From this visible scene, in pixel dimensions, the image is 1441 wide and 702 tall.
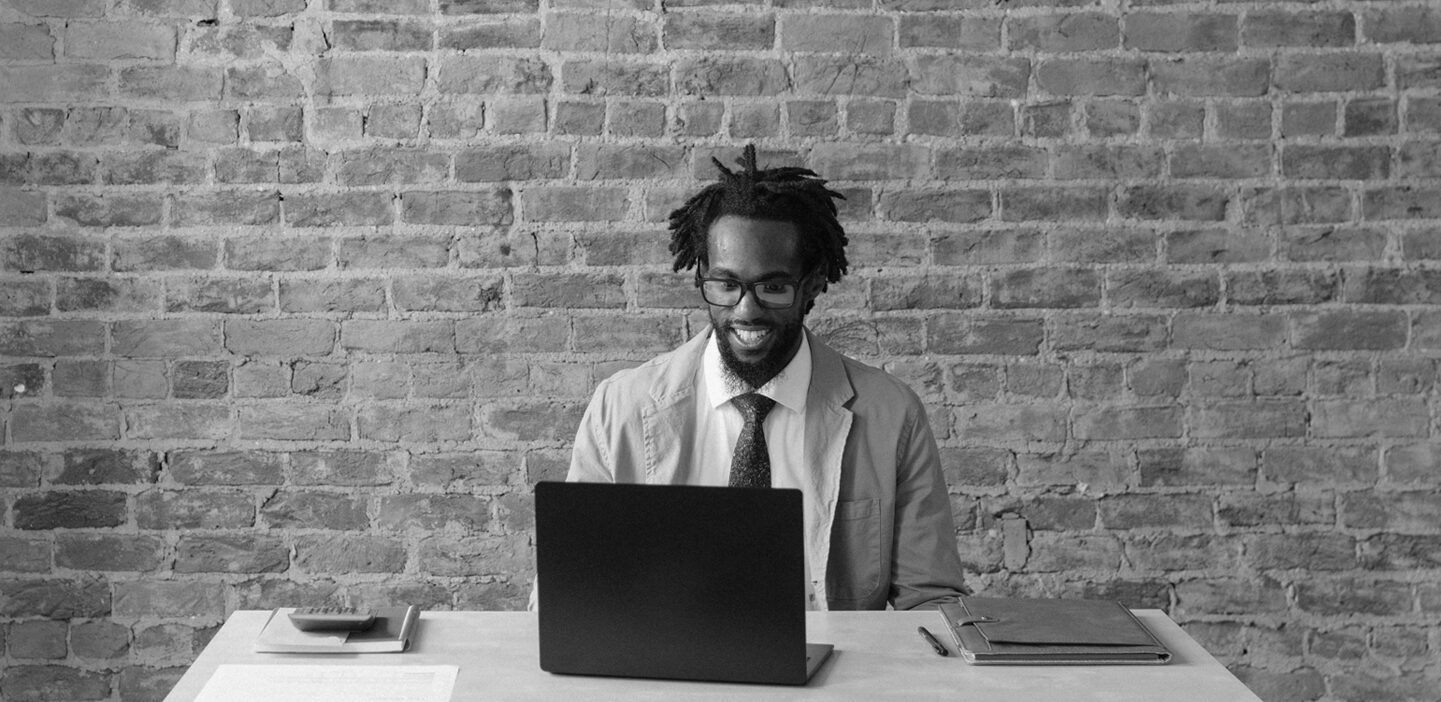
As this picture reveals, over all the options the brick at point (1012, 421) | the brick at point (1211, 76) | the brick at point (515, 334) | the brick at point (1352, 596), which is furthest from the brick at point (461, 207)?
the brick at point (1352, 596)

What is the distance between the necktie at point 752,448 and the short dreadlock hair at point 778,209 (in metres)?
0.24

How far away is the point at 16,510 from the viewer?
3197 millimetres

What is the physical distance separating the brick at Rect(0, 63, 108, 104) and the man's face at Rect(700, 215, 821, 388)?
153 cm

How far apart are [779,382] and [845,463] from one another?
Result: 18cm

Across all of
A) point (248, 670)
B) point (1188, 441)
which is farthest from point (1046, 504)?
point (248, 670)

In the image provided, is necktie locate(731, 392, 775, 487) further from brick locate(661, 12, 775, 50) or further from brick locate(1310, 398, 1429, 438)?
brick locate(1310, 398, 1429, 438)

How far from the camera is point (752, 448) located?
2445 mm

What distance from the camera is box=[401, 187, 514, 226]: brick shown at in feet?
10.4

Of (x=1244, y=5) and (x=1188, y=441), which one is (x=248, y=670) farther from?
(x=1244, y=5)

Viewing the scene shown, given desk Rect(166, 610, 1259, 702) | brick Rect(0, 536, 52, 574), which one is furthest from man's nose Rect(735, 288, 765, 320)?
brick Rect(0, 536, 52, 574)

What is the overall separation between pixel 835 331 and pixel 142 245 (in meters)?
1.50

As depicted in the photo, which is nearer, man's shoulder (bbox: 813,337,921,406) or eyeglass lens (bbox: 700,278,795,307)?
eyeglass lens (bbox: 700,278,795,307)

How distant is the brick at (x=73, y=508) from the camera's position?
10.5 feet

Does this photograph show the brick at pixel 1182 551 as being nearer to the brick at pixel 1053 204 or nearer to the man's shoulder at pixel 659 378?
the brick at pixel 1053 204
